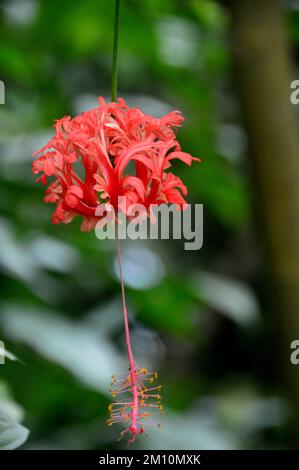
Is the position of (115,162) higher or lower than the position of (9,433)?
higher

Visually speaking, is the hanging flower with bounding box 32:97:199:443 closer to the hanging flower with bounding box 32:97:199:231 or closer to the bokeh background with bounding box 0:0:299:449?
the hanging flower with bounding box 32:97:199:231

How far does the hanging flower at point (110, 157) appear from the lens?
26.7 inches

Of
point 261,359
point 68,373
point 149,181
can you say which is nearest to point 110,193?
point 149,181

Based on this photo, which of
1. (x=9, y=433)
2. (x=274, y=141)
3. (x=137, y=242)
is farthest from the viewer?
(x=137, y=242)

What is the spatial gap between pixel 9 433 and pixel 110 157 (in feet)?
0.85

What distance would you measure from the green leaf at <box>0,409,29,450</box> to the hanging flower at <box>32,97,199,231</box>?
18cm

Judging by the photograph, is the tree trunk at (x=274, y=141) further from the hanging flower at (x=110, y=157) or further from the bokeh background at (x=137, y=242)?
the hanging flower at (x=110, y=157)

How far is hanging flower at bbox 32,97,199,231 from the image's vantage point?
26.7 inches

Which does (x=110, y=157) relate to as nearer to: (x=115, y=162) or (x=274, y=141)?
(x=115, y=162)

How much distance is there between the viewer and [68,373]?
1618 mm

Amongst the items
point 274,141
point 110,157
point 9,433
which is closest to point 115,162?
point 110,157

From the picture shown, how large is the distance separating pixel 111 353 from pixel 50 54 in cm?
78

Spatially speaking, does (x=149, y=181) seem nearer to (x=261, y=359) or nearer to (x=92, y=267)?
(x=92, y=267)

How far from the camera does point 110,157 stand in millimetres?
699
